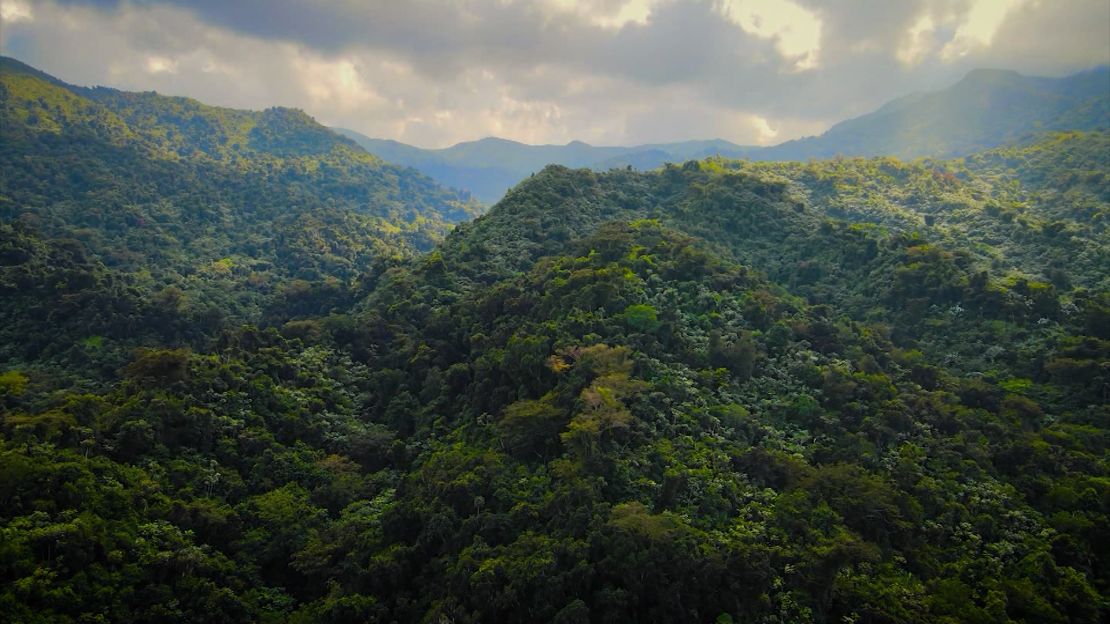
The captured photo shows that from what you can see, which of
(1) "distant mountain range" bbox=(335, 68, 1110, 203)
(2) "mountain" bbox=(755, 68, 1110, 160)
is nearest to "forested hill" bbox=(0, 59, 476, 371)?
(1) "distant mountain range" bbox=(335, 68, 1110, 203)

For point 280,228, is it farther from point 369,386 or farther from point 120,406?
point 120,406

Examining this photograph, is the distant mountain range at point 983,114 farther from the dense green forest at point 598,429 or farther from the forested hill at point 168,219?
the dense green forest at point 598,429

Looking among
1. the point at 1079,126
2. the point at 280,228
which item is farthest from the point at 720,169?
the point at 1079,126

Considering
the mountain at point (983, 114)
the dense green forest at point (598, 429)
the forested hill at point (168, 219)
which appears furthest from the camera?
the mountain at point (983, 114)

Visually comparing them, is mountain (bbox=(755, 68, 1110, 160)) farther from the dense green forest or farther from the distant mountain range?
the dense green forest


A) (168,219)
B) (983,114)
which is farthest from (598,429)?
(983,114)

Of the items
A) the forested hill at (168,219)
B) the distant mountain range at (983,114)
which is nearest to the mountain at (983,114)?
the distant mountain range at (983,114)
